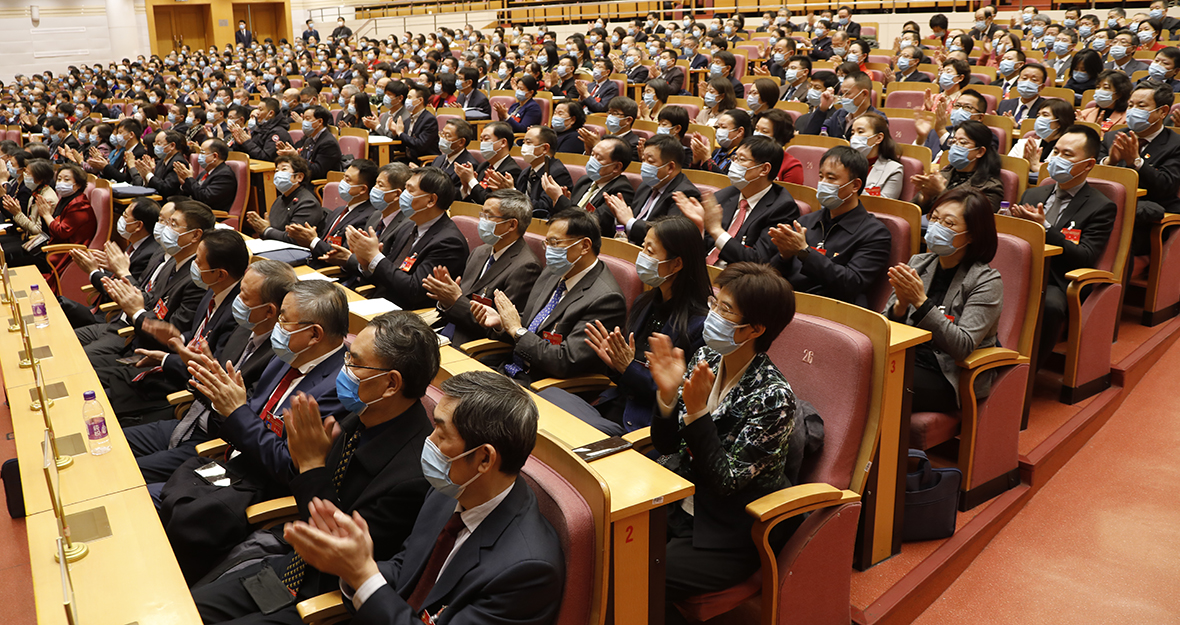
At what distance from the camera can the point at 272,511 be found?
1.83 meters

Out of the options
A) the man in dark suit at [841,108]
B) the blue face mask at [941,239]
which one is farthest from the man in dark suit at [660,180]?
the man in dark suit at [841,108]

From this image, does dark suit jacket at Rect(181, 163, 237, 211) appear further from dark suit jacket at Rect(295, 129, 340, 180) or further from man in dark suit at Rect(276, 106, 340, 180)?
dark suit jacket at Rect(295, 129, 340, 180)

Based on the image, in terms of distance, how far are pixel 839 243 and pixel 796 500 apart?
1.33 m

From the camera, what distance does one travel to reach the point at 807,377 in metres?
1.92

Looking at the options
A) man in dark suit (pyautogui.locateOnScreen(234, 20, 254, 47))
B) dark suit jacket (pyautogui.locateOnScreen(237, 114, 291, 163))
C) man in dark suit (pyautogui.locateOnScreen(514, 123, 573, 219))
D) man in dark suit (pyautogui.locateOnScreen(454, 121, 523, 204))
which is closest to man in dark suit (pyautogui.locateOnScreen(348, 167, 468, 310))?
man in dark suit (pyautogui.locateOnScreen(514, 123, 573, 219))

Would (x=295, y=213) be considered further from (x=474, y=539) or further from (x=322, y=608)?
(x=474, y=539)

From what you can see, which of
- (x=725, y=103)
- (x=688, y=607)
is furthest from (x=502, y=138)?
(x=688, y=607)

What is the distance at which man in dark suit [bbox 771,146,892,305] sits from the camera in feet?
8.61

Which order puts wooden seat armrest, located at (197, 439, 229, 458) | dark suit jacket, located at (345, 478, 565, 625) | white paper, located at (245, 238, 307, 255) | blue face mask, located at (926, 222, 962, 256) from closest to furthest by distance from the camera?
dark suit jacket, located at (345, 478, 565, 625) < wooden seat armrest, located at (197, 439, 229, 458) < blue face mask, located at (926, 222, 962, 256) < white paper, located at (245, 238, 307, 255)

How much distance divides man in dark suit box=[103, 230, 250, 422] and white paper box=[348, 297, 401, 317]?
482 millimetres

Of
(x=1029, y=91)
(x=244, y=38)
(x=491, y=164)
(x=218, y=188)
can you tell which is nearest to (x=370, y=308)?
(x=491, y=164)

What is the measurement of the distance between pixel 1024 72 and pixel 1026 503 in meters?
3.46

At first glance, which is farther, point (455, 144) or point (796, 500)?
point (455, 144)

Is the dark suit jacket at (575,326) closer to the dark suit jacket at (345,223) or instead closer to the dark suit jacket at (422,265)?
the dark suit jacket at (422,265)
